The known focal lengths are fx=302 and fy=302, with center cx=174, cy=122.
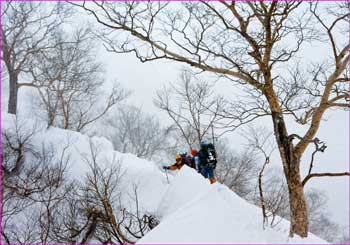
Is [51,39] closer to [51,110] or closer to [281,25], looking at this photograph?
[51,110]

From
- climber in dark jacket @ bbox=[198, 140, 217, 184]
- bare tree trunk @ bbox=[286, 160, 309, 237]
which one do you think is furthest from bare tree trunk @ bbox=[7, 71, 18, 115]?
bare tree trunk @ bbox=[286, 160, 309, 237]

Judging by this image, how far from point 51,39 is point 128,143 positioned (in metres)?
11.7

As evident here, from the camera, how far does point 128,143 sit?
27016mm

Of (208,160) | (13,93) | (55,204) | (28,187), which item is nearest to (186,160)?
(208,160)

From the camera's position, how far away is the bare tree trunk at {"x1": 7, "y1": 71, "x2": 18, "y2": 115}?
17281mm

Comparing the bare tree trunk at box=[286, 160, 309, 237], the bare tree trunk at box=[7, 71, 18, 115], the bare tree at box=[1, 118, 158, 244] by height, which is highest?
the bare tree trunk at box=[7, 71, 18, 115]

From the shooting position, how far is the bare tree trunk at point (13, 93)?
1728 centimetres

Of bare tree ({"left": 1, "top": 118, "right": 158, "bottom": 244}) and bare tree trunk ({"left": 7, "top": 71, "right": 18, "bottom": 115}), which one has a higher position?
bare tree trunk ({"left": 7, "top": 71, "right": 18, "bottom": 115})

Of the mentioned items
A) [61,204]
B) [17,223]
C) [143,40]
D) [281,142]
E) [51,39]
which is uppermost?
[51,39]

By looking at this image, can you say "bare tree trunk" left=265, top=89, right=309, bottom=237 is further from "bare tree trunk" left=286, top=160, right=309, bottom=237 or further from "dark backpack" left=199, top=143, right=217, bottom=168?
"dark backpack" left=199, top=143, right=217, bottom=168

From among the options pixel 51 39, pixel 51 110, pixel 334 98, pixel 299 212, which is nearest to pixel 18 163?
pixel 51 110

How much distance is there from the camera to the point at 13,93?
57.6 ft

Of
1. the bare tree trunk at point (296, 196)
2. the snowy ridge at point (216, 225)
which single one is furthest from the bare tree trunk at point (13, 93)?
the snowy ridge at point (216, 225)

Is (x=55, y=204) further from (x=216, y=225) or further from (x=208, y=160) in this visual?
(x=216, y=225)
